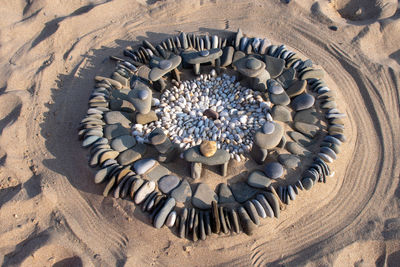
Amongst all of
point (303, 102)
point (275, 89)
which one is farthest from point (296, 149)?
point (275, 89)

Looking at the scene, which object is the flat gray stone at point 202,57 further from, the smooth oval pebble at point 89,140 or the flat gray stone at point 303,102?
the smooth oval pebble at point 89,140

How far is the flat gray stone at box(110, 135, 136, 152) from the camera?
409 centimetres

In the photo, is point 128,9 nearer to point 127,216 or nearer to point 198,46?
point 198,46

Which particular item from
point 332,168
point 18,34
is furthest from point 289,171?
point 18,34

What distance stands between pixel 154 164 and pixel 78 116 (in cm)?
157

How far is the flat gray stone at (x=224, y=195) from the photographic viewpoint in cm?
368

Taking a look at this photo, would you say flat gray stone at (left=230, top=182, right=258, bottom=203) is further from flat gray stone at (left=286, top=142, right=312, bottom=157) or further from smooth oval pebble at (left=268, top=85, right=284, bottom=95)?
smooth oval pebble at (left=268, top=85, right=284, bottom=95)

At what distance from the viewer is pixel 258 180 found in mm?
3775

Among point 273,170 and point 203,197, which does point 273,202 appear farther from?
point 203,197

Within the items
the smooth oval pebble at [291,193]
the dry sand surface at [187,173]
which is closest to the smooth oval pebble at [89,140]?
the dry sand surface at [187,173]

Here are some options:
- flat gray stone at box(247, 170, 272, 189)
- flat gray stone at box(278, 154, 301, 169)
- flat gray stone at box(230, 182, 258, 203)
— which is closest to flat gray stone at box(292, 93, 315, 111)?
flat gray stone at box(278, 154, 301, 169)

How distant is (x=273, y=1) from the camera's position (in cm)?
615

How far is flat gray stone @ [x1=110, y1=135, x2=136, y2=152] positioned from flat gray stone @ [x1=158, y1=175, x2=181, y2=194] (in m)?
0.74

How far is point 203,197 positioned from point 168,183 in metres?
0.49
